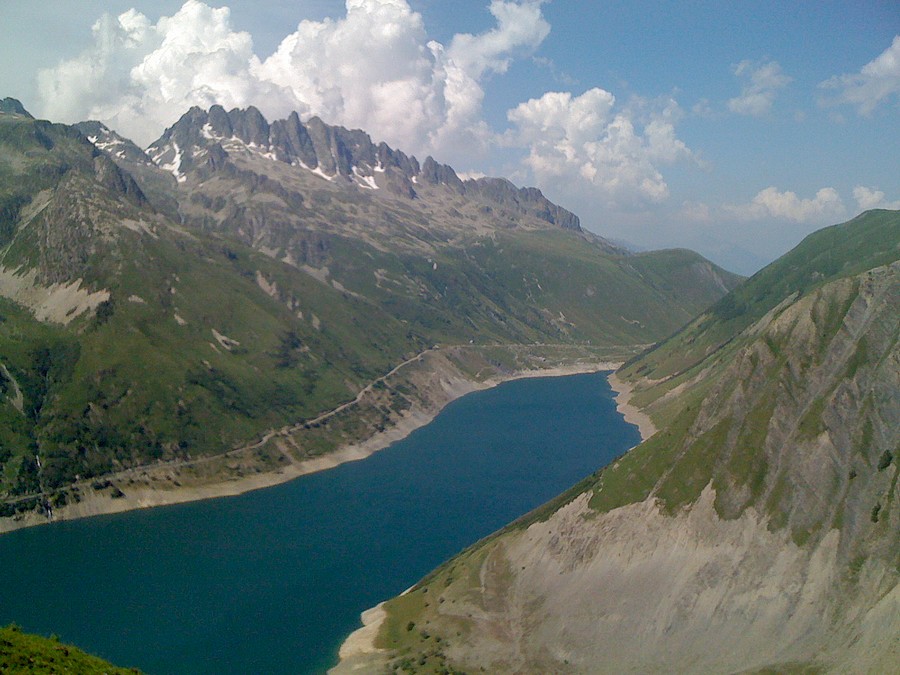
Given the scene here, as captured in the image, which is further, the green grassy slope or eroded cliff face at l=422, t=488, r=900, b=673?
eroded cliff face at l=422, t=488, r=900, b=673

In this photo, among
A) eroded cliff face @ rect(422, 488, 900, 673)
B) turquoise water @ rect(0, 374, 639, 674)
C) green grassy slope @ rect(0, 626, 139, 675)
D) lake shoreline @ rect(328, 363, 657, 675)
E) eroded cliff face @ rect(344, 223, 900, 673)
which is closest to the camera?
green grassy slope @ rect(0, 626, 139, 675)

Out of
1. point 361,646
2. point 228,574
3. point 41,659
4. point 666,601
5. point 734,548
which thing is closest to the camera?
point 41,659

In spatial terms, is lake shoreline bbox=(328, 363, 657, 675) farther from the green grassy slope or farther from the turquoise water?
the green grassy slope

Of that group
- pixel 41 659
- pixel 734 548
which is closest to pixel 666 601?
pixel 734 548

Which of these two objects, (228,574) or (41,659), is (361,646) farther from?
(41,659)

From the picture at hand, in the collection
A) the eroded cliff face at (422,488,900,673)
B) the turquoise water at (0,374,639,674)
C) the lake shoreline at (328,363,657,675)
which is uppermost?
the turquoise water at (0,374,639,674)

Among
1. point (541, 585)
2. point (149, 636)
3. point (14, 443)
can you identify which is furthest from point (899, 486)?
point (14, 443)

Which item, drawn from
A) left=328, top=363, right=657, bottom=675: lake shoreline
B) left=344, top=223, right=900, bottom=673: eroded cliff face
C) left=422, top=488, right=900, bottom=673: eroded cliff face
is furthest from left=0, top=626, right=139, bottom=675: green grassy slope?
left=422, top=488, right=900, bottom=673: eroded cliff face

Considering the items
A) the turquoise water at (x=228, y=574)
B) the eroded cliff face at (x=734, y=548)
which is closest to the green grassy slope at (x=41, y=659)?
the eroded cliff face at (x=734, y=548)
